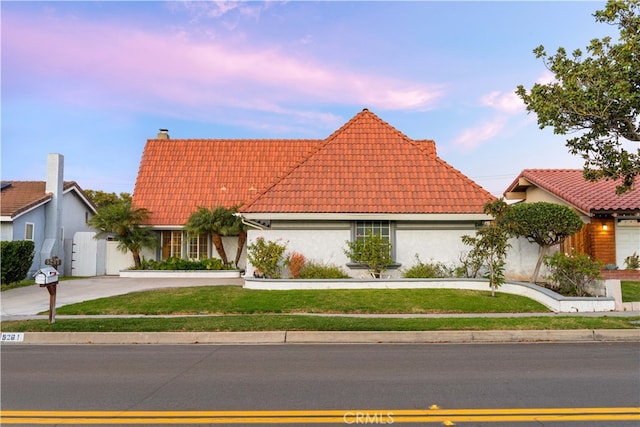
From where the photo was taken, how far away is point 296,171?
1875 cm

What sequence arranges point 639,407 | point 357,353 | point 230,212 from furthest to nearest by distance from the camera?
point 230,212
point 357,353
point 639,407

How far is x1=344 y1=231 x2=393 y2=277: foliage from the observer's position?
1655cm

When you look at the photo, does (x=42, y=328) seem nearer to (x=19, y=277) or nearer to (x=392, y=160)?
(x=19, y=277)

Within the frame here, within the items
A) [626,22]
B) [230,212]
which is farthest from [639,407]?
[230,212]

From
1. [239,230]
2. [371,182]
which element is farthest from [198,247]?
[371,182]

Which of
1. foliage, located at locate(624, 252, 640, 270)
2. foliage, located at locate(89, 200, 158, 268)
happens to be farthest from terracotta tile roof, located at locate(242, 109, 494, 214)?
foliage, located at locate(89, 200, 158, 268)

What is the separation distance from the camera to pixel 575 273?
13.9 metres

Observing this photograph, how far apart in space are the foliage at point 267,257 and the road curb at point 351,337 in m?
6.69

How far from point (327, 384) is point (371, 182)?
40.9 ft

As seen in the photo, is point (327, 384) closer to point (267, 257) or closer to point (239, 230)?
point (267, 257)

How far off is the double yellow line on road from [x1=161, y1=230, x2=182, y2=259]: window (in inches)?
742

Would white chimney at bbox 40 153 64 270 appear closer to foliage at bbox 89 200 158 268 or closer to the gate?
the gate

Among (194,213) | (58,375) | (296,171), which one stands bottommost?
(58,375)

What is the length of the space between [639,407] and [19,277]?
68.0 feet
